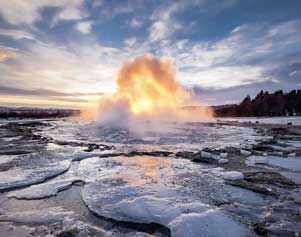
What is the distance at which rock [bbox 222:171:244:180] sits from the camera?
7.34 m

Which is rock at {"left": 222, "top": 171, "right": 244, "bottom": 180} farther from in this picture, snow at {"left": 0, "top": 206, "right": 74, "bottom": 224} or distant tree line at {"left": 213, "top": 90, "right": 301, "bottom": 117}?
distant tree line at {"left": 213, "top": 90, "right": 301, "bottom": 117}

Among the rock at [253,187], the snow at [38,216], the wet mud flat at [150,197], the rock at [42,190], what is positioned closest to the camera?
the wet mud flat at [150,197]

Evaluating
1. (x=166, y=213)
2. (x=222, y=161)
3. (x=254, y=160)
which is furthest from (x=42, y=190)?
(x=254, y=160)

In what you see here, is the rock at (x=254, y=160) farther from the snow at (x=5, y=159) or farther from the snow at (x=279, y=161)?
the snow at (x=5, y=159)

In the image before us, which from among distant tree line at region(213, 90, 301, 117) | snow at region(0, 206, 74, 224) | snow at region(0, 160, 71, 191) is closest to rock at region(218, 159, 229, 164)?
snow at region(0, 160, 71, 191)

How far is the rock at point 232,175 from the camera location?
7336 mm

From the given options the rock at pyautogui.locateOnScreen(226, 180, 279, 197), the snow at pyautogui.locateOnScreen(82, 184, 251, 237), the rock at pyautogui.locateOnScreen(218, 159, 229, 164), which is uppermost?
the rock at pyautogui.locateOnScreen(218, 159, 229, 164)

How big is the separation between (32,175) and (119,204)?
405cm

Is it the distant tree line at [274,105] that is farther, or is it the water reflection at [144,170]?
the distant tree line at [274,105]

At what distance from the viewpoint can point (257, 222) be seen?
Answer: 4379 mm

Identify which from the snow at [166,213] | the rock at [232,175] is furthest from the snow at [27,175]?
the rock at [232,175]

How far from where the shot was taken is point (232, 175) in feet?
24.9

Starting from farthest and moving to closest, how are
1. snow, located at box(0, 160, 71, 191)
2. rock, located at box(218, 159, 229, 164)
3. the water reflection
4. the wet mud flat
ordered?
rock, located at box(218, 159, 229, 164), the water reflection, snow, located at box(0, 160, 71, 191), the wet mud flat

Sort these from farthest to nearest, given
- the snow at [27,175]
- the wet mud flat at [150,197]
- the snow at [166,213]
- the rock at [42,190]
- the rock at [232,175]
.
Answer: the rock at [232,175] → the snow at [27,175] → the rock at [42,190] → the wet mud flat at [150,197] → the snow at [166,213]
